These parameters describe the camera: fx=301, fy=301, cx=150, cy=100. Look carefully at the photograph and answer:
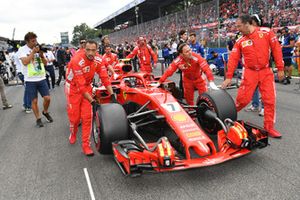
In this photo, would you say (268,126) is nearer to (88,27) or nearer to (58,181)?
(58,181)

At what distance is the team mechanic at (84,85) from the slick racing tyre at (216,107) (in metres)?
1.40

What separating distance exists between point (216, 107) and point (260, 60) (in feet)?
3.33

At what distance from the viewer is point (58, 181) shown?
3.66 m

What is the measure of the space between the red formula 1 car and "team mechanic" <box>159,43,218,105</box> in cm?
42

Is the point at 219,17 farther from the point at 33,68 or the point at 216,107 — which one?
the point at 216,107

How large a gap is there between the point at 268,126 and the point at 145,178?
7.33ft

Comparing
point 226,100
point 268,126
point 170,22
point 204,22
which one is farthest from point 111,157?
point 170,22

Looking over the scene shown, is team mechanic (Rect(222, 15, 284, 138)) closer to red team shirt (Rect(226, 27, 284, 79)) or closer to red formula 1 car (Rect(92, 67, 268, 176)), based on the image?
red team shirt (Rect(226, 27, 284, 79))

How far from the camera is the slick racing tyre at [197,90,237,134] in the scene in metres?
4.29

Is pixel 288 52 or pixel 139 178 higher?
pixel 288 52

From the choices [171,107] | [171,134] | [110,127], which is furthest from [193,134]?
[171,134]

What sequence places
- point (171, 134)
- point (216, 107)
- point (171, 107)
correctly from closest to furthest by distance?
point (171, 107) < point (216, 107) < point (171, 134)

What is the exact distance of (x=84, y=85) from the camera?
4.46 m

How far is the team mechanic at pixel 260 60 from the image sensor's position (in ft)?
14.8
